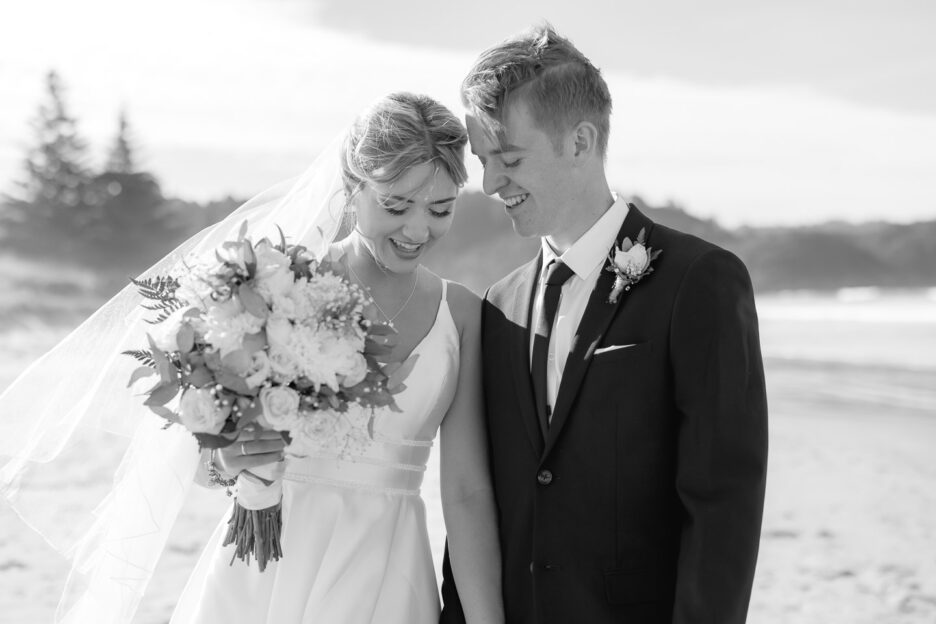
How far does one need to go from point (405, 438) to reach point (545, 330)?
0.68 metres

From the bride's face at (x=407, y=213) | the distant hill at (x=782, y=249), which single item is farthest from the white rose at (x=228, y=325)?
the distant hill at (x=782, y=249)

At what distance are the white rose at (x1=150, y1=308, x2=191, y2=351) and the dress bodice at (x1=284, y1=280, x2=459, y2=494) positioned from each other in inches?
27.5

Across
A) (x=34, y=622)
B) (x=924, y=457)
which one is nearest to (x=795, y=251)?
(x=924, y=457)

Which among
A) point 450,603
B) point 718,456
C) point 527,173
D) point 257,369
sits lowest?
point 450,603

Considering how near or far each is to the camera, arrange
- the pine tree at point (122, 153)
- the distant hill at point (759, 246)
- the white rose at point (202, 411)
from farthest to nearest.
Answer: the pine tree at point (122, 153) < the distant hill at point (759, 246) < the white rose at point (202, 411)

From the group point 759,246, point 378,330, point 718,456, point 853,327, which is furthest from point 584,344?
point 759,246

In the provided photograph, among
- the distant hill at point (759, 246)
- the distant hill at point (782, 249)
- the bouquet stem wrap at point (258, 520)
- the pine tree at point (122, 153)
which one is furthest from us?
the pine tree at point (122, 153)

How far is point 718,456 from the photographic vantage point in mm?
2762

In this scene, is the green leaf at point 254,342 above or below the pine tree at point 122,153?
below

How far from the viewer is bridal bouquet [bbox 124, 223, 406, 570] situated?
2727 mm

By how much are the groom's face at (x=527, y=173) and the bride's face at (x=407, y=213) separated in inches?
6.9

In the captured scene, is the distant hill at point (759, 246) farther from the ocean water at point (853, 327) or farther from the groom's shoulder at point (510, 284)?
the groom's shoulder at point (510, 284)

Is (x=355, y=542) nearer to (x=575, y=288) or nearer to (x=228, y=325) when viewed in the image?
(x=228, y=325)

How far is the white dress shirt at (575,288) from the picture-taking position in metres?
3.09
